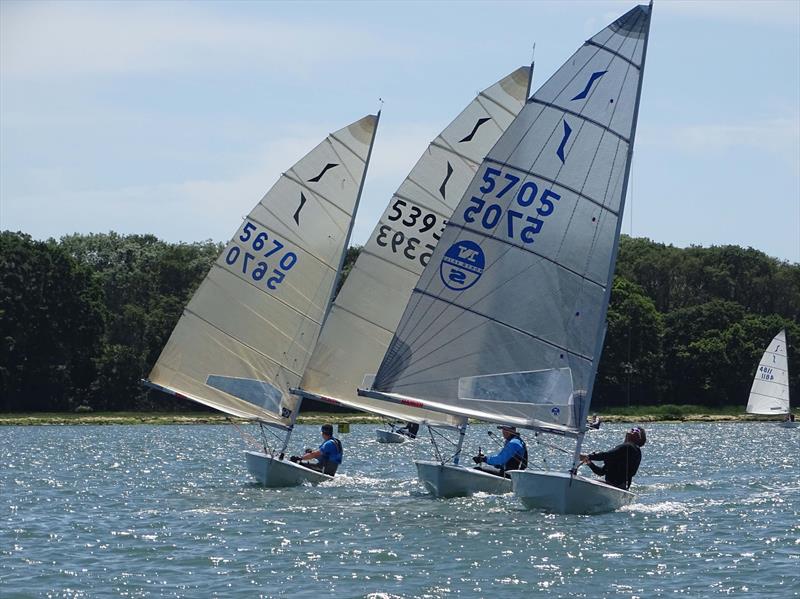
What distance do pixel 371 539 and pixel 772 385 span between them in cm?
6180

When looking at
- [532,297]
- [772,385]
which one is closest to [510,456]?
[532,297]

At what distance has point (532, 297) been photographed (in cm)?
2219

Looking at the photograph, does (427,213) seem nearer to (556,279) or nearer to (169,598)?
(556,279)

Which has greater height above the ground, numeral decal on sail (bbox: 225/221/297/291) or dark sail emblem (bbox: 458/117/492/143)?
dark sail emblem (bbox: 458/117/492/143)

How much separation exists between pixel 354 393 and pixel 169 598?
13369 mm

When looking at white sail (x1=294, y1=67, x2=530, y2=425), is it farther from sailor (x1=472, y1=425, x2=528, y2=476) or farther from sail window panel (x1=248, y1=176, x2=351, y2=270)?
sailor (x1=472, y1=425, x2=528, y2=476)

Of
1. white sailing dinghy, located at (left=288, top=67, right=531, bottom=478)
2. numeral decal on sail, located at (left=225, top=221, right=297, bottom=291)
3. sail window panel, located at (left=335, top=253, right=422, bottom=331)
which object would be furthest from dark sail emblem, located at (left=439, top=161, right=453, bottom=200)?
numeral decal on sail, located at (left=225, top=221, right=297, bottom=291)

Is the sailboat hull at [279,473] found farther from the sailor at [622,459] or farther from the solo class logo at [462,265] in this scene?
the sailor at [622,459]

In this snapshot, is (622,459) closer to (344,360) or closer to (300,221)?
(344,360)

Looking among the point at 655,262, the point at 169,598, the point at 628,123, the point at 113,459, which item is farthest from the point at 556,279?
the point at 655,262

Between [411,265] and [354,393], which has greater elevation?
[411,265]

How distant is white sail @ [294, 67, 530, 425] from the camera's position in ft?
91.6

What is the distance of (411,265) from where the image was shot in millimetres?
28516

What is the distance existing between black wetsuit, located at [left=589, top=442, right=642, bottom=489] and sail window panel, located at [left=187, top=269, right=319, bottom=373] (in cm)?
856
